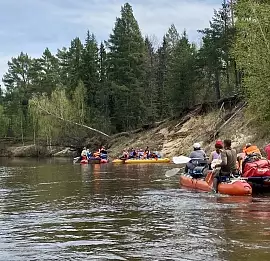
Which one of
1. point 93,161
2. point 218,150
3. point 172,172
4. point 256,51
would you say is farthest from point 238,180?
point 93,161

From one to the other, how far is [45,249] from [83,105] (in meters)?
51.3

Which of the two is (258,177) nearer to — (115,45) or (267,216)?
(267,216)

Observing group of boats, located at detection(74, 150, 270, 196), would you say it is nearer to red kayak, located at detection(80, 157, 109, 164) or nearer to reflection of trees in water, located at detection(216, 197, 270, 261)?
reflection of trees in water, located at detection(216, 197, 270, 261)

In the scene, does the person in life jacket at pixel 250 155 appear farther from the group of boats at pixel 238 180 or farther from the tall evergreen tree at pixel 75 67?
the tall evergreen tree at pixel 75 67

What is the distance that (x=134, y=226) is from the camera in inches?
364

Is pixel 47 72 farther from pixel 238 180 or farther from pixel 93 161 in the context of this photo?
pixel 238 180

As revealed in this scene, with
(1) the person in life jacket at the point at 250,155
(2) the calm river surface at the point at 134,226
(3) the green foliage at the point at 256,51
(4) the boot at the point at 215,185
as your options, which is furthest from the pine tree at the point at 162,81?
(2) the calm river surface at the point at 134,226

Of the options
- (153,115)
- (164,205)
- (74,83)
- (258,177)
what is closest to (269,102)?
(258,177)

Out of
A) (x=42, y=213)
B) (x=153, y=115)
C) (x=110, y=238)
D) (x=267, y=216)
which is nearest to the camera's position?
(x=110, y=238)

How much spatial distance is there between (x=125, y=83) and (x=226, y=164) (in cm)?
4566

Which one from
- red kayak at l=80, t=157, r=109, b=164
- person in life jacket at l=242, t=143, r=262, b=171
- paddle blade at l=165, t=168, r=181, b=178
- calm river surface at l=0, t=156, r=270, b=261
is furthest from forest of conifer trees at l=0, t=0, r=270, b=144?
calm river surface at l=0, t=156, r=270, b=261

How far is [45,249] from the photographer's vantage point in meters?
7.43

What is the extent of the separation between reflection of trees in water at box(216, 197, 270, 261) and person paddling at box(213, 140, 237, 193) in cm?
154

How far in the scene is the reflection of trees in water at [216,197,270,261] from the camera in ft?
21.9
